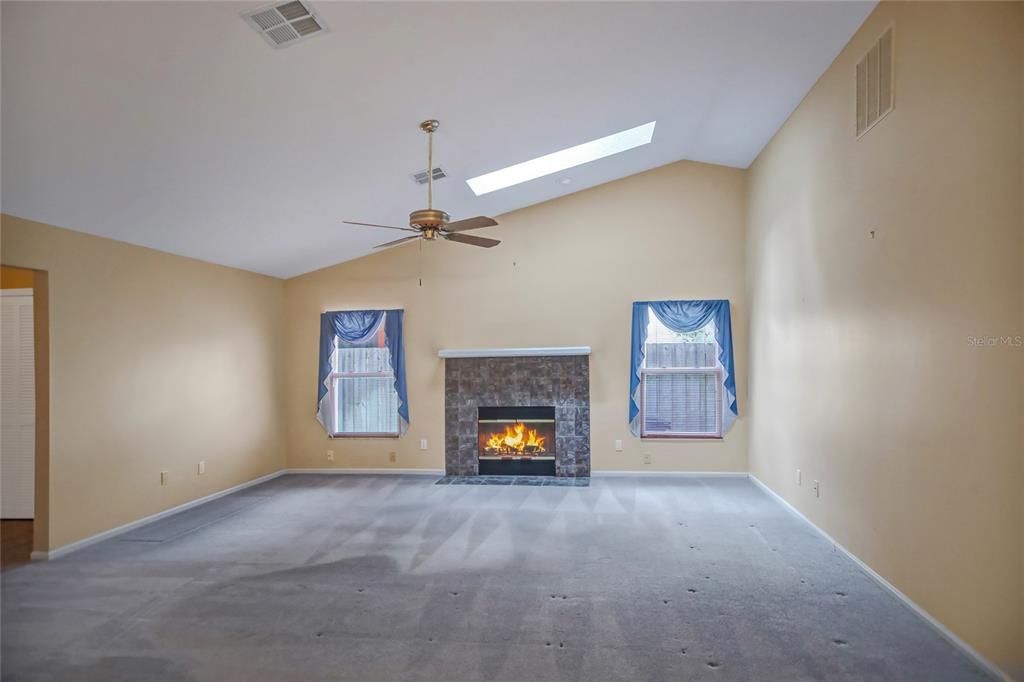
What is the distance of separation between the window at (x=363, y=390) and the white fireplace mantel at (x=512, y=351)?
32.6 inches

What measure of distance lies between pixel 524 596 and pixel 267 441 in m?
4.73

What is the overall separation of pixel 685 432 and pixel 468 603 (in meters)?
4.15

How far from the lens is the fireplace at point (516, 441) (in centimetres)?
682

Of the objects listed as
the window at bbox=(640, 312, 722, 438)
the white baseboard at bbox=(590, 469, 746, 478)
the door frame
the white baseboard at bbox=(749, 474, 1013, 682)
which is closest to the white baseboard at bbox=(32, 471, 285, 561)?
the door frame

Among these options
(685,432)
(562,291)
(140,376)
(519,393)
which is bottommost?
(685,432)

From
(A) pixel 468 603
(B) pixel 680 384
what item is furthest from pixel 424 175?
(B) pixel 680 384

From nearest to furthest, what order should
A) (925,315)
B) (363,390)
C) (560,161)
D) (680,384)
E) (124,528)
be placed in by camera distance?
(925,315), (124,528), (560,161), (680,384), (363,390)

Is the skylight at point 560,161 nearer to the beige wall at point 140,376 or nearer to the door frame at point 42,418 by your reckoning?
the beige wall at point 140,376

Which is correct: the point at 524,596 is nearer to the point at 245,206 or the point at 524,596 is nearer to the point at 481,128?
the point at 481,128

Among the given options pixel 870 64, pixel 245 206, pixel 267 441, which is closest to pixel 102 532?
pixel 267 441

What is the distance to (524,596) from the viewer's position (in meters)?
3.37

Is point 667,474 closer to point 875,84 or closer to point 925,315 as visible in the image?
point 925,315

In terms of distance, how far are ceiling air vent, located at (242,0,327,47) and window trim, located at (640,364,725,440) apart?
508 cm

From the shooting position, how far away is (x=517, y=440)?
22.7ft
